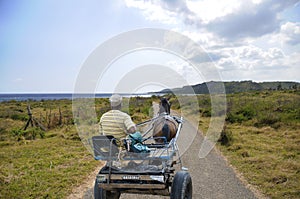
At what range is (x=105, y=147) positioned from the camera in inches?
169

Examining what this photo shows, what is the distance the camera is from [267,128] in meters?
13.8

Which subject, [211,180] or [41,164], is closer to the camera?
[211,180]

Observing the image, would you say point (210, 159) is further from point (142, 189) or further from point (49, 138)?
point (49, 138)

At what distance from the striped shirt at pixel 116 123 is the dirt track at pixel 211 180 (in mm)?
1799

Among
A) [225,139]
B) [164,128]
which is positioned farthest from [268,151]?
[164,128]

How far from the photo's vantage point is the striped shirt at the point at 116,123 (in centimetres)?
446

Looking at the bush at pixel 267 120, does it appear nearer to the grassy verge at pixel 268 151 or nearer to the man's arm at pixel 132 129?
the grassy verge at pixel 268 151

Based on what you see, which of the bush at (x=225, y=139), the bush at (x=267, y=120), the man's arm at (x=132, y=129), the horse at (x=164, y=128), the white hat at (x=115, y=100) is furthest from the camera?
the bush at (x=267, y=120)

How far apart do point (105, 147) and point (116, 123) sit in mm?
445

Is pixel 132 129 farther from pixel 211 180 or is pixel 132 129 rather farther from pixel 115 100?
pixel 211 180

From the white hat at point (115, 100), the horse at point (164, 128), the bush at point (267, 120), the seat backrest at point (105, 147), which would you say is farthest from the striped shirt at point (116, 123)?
the bush at point (267, 120)

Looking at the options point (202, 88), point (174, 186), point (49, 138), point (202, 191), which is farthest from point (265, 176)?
point (49, 138)

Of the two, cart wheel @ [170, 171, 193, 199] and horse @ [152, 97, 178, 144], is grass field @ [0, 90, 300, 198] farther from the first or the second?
cart wheel @ [170, 171, 193, 199]

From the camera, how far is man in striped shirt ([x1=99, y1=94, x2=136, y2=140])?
14.6 ft
